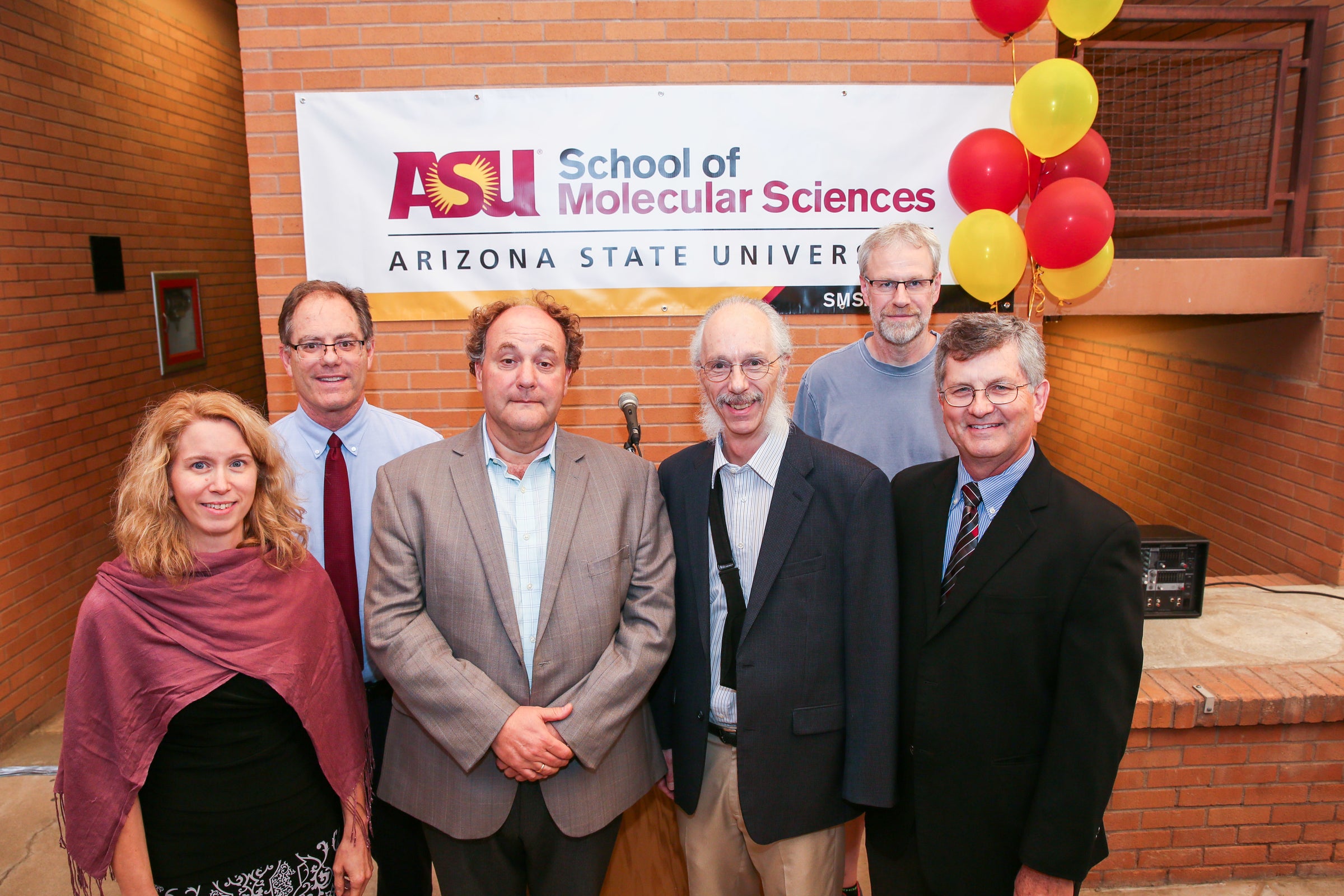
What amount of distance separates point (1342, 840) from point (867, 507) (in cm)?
264

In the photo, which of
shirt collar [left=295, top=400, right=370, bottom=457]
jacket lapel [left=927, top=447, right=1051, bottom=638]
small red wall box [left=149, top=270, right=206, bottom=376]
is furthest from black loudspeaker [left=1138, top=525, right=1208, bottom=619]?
small red wall box [left=149, top=270, right=206, bottom=376]

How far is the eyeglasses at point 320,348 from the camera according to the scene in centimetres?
219

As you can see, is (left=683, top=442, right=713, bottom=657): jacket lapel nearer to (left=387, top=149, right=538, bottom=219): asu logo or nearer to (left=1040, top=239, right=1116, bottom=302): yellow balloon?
(left=387, top=149, right=538, bottom=219): asu logo

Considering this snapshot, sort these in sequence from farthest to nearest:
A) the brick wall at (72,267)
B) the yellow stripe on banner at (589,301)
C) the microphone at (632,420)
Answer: the brick wall at (72,267) < the yellow stripe on banner at (589,301) < the microphone at (632,420)

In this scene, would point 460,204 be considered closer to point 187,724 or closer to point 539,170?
point 539,170

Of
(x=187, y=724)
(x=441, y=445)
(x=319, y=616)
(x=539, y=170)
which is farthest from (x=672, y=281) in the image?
(x=187, y=724)

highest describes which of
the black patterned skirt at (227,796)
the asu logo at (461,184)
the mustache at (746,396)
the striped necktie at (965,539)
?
the asu logo at (461,184)

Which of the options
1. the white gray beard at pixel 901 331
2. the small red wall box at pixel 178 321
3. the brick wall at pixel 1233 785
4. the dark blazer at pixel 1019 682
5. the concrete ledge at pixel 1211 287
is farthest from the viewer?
the small red wall box at pixel 178 321

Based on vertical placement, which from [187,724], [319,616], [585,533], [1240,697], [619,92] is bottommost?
[1240,697]

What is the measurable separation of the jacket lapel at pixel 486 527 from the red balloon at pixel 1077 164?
2.66m

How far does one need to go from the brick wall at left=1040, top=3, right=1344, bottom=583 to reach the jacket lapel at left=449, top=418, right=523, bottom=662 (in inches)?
165

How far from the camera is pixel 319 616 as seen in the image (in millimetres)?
1920

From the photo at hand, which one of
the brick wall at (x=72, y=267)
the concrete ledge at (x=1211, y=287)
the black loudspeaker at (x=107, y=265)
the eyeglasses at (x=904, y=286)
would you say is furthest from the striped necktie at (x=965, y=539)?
the black loudspeaker at (x=107, y=265)

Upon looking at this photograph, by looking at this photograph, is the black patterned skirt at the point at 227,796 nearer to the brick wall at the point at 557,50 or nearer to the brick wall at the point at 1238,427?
the brick wall at the point at 557,50
